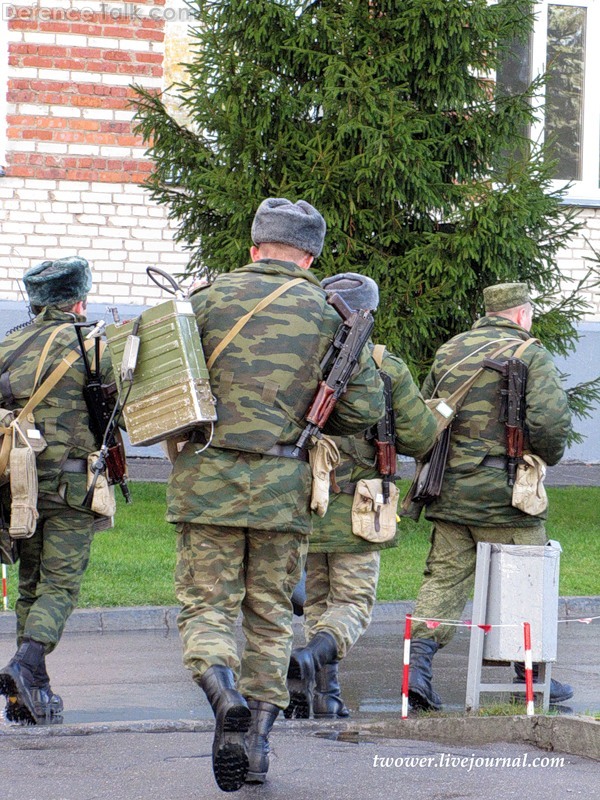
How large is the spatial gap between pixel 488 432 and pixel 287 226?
2189 millimetres

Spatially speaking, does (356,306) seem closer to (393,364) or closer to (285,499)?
(393,364)

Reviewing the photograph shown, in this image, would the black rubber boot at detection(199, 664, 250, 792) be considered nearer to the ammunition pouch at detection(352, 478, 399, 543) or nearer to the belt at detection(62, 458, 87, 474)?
the ammunition pouch at detection(352, 478, 399, 543)

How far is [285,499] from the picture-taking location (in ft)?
16.5

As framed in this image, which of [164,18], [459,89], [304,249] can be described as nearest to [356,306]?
[304,249]

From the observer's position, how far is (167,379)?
194 inches

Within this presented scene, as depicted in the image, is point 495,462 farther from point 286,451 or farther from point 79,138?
point 79,138

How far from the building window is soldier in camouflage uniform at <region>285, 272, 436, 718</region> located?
1389 centimetres

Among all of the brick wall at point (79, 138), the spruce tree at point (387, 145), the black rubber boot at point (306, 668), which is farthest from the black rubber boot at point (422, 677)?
the brick wall at point (79, 138)

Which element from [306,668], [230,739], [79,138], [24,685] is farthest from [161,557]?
[79,138]

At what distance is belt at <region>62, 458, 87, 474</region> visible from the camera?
6.55 m

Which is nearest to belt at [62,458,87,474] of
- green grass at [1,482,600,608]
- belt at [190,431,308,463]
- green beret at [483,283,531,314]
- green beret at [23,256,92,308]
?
green beret at [23,256,92,308]

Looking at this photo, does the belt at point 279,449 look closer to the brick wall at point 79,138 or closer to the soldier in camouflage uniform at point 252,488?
the soldier in camouflage uniform at point 252,488

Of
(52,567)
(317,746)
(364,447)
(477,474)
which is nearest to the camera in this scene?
(317,746)

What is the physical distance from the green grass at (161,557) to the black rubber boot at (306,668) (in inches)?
131
